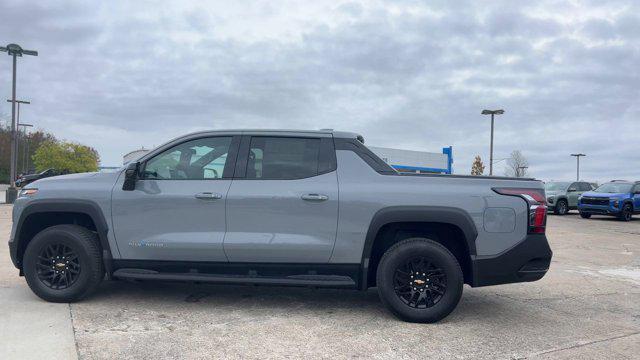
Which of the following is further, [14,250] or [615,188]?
[615,188]

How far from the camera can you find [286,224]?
462 cm

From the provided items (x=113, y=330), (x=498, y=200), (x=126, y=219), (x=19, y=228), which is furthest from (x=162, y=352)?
(x=498, y=200)

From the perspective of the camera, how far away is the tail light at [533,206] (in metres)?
4.57

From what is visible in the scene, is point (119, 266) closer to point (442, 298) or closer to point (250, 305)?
point (250, 305)

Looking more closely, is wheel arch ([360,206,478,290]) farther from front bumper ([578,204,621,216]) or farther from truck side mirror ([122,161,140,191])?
front bumper ([578,204,621,216])

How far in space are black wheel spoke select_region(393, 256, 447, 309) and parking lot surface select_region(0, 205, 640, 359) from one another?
23 cm

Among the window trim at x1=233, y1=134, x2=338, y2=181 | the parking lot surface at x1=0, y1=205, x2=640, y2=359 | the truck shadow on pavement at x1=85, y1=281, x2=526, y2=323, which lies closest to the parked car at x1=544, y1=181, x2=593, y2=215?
the parking lot surface at x1=0, y1=205, x2=640, y2=359

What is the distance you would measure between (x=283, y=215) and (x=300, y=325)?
39.6 inches

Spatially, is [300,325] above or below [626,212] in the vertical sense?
below

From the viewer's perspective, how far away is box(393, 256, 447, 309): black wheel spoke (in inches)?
180

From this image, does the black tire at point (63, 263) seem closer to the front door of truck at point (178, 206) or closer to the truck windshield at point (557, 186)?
the front door of truck at point (178, 206)

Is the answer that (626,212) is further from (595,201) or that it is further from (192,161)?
(192,161)

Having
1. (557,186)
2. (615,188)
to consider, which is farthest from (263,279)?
(557,186)

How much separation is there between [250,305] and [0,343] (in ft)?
7.10
